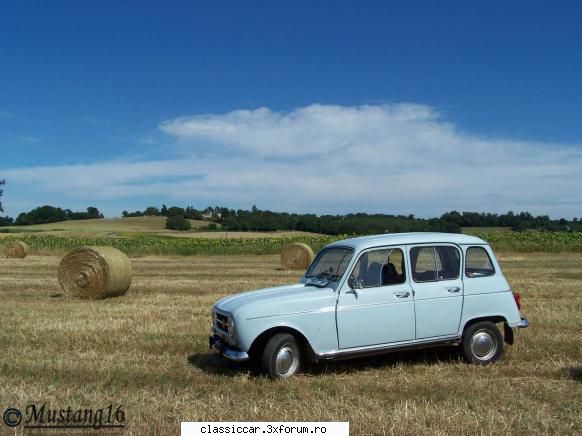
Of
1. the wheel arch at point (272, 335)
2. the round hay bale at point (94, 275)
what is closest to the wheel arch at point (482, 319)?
the wheel arch at point (272, 335)

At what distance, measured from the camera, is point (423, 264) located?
7961mm

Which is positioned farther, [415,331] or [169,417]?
[415,331]

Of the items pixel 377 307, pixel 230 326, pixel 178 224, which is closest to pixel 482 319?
pixel 377 307

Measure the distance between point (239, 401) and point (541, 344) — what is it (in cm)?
504

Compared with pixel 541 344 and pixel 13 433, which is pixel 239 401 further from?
pixel 541 344

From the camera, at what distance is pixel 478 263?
8375mm

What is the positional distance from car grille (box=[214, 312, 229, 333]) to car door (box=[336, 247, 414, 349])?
1.33 m

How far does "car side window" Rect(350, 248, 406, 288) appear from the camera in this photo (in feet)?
25.3

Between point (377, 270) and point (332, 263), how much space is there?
2.06 feet

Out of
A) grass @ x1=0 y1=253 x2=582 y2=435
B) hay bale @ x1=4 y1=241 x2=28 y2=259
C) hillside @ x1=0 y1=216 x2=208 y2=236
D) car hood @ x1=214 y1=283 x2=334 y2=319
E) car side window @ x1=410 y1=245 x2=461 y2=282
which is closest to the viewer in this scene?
grass @ x1=0 y1=253 x2=582 y2=435

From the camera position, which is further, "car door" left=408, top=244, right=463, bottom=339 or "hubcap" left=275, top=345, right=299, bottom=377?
"car door" left=408, top=244, right=463, bottom=339

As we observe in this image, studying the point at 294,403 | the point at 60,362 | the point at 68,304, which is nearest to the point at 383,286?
the point at 294,403

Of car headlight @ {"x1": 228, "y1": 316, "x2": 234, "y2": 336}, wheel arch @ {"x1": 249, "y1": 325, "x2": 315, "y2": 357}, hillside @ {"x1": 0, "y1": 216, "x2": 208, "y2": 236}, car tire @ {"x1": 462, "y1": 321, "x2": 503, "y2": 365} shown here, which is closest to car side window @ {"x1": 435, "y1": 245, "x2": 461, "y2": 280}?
car tire @ {"x1": 462, "y1": 321, "x2": 503, "y2": 365}

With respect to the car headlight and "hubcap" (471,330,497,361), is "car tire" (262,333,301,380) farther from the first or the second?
"hubcap" (471,330,497,361)
